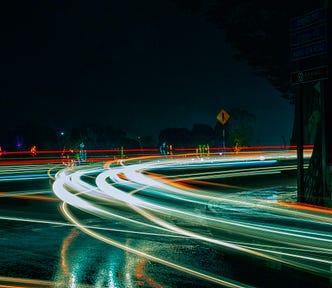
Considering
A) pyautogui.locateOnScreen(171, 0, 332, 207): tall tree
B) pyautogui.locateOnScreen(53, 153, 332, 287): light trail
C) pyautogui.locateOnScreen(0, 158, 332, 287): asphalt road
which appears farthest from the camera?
pyautogui.locateOnScreen(171, 0, 332, 207): tall tree

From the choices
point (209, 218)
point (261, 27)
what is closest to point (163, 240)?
point (209, 218)

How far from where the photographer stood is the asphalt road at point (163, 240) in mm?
6691

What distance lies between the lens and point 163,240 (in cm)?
911

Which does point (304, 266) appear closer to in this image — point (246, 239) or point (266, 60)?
point (246, 239)

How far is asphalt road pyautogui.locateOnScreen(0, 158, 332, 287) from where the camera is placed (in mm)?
6691

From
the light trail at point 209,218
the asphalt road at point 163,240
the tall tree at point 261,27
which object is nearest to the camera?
the asphalt road at point 163,240

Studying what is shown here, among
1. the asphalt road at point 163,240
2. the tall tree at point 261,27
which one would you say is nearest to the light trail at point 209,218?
the asphalt road at point 163,240

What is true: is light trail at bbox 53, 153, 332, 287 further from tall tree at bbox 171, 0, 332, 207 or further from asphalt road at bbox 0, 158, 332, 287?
tall tree at bbox 171, 0, 332, 207

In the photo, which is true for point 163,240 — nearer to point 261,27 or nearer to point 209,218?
point 209,218

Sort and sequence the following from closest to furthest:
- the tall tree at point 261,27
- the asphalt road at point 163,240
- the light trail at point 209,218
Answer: the asphalt road at point 163,240 < the light trail at point 209,218 < the tall tree at point 261,27

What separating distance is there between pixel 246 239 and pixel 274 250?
3.16 ft

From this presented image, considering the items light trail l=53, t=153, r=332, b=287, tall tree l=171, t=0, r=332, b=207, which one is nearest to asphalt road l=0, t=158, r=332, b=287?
light trail l=53, t=153, r=332, b=287

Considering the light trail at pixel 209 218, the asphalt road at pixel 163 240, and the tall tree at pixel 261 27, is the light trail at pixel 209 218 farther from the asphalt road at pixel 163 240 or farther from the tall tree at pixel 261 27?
the tall tree at pixel 261 27

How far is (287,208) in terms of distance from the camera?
12.8 metres
